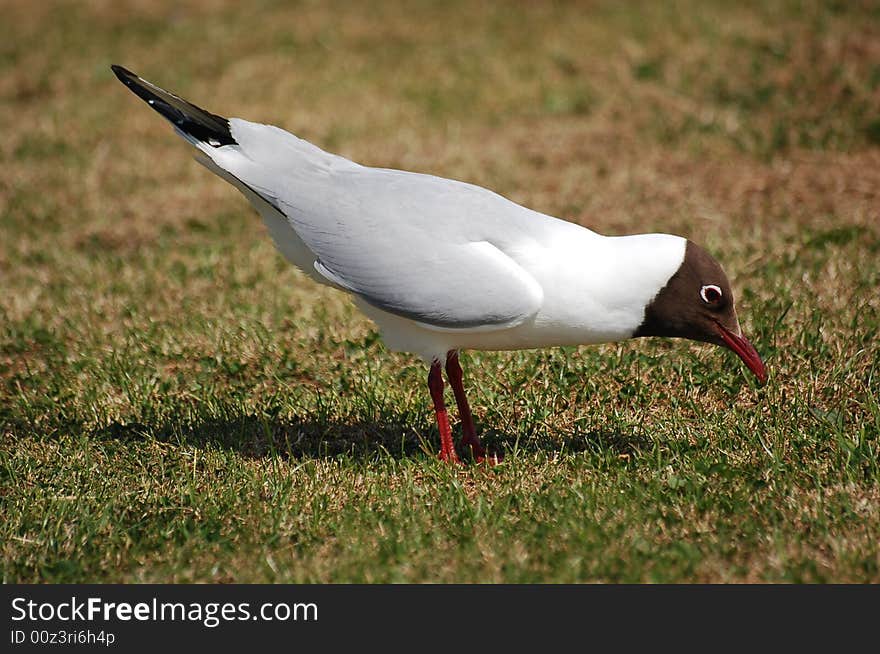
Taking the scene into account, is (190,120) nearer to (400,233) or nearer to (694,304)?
(400,233)

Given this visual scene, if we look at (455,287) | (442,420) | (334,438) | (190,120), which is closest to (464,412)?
(442,420)

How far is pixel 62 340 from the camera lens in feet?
18.5

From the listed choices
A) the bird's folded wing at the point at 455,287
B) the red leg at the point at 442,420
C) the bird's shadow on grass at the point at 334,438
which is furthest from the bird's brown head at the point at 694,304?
the red leg at the point at 442,420

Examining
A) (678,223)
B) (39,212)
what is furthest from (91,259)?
(678,223)

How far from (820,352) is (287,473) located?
229cm

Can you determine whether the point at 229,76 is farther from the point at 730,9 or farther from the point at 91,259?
the point at 730,9

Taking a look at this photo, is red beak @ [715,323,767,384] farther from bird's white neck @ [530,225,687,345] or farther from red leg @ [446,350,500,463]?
red leg @ [446,350,500,463]

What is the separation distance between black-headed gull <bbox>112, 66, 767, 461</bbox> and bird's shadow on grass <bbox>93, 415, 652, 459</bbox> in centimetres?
33

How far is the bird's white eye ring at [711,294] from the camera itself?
3.97 m

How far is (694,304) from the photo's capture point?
3.99 m

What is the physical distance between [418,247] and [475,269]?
0.80 feet

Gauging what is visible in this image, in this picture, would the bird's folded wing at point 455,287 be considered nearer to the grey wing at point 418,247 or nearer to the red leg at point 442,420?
the grey wing at point 418,247

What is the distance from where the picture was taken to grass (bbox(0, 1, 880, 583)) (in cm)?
377

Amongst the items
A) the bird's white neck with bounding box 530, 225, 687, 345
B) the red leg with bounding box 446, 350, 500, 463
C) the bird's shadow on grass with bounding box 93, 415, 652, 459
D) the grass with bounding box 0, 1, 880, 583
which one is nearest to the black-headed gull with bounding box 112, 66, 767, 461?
the bird's white neck with bounding box 530, 225, 687, 345
